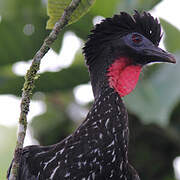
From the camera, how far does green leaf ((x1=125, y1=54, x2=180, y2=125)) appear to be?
681cm

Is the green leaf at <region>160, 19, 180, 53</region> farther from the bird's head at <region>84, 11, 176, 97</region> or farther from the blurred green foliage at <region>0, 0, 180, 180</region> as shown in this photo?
the bird's head at <region>84, 11, 176, 97</region>

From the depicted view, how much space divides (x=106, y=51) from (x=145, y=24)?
0.42 metres

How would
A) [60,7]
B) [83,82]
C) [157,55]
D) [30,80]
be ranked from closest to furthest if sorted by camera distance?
[30,80] < [60,7] < [157,55] < [83,82]

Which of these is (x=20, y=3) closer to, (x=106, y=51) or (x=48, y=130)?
(x=48, y=130)

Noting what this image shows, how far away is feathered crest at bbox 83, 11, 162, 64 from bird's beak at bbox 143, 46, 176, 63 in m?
0.16

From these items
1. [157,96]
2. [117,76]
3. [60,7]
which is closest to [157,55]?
[117,76]

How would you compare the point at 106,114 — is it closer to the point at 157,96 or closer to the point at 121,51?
the point at 121,51

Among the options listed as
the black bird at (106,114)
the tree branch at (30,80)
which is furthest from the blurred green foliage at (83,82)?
A: the tree branch at (30,80)

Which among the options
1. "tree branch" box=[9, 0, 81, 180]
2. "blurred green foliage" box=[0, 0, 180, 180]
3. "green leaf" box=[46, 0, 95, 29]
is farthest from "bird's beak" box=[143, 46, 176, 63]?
"blurred green foliage" box=[0, 0, 180, 180]

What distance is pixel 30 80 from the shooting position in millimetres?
3707

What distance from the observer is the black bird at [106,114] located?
4.21 metres

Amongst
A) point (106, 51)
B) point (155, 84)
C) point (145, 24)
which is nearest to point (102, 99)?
point (106, 51)

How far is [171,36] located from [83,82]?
1437mm

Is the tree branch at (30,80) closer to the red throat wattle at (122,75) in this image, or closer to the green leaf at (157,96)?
the red throat wattle at (122,75)
